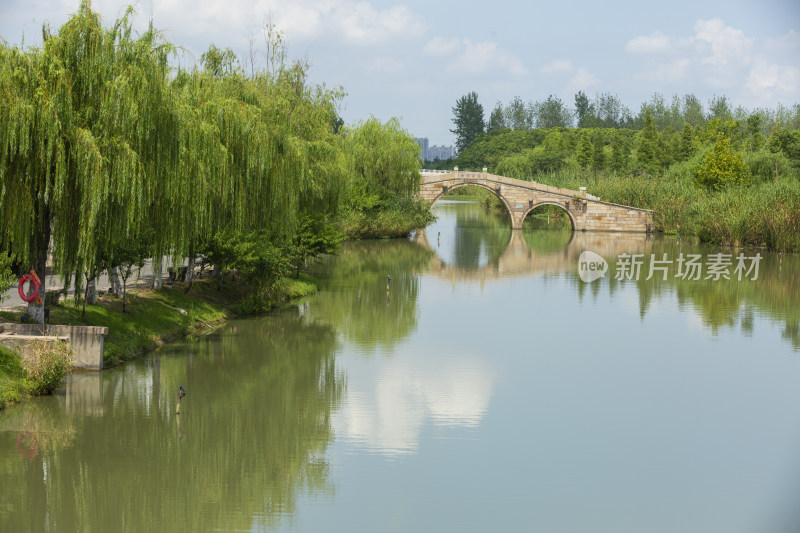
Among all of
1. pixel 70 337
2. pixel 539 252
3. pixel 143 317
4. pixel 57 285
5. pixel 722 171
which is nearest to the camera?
pixel 70 337

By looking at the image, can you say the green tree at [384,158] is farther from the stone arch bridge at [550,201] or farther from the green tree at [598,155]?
the green tree at [598,155]

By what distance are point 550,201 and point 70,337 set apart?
43872mm

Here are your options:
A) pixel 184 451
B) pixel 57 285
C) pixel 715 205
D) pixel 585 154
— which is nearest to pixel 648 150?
pixel 585 154

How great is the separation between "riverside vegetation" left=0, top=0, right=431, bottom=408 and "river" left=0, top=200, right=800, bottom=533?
147cm

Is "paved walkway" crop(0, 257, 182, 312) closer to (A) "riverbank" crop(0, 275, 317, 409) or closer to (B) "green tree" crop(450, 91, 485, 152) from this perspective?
(A) "riverbank" crop(0, 275, 317, 409)

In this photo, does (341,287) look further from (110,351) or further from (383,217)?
(383,217)

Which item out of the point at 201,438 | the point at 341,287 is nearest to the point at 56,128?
the point at 201,438

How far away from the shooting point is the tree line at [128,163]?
48.8ft

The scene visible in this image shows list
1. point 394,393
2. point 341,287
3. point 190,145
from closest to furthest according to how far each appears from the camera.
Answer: point 394,393, point 190,145, point 341,287

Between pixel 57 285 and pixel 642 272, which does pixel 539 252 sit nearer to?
pixel 642 272

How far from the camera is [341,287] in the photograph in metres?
29.5

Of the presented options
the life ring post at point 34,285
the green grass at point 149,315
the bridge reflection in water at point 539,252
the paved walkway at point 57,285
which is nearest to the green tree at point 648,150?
the bridge reflection in water at point 539,252

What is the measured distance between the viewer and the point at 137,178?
620 inches

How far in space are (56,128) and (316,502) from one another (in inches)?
308
